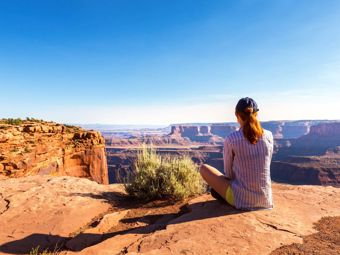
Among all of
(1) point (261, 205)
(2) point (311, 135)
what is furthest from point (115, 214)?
(2) point (311, 135)

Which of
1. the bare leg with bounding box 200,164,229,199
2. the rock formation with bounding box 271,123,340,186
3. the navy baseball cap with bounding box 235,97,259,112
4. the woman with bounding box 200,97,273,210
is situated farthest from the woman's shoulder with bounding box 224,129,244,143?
the rock formation with bounding box 271,123,340,186

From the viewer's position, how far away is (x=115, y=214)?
4625 millimetres

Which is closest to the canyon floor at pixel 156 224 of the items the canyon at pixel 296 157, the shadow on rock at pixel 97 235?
the shadow on rock at pixel 97 235

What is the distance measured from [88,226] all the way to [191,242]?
6.86 ft

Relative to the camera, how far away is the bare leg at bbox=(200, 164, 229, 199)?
3809 millimetres

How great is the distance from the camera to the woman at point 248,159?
3488mm

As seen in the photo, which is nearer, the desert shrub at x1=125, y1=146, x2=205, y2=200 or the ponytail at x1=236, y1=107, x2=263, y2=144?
the ponytail at x1=236, y1=107, x2=263, y2=144

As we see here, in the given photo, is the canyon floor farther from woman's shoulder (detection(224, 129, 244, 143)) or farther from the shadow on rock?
woman's shoulder (detection(224, 129, 244, 143))

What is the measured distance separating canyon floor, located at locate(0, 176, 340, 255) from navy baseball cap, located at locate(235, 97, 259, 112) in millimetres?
1346

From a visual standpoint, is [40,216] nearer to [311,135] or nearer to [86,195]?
[86,195]

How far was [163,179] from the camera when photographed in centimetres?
552

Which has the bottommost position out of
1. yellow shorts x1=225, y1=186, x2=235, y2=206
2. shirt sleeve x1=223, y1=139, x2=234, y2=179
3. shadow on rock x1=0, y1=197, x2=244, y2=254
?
shadow on rock x1=0, y1=197, x2=244, y2=254

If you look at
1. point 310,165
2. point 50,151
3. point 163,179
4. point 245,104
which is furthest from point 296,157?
point 245,104

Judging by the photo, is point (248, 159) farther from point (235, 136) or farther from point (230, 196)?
point (230, 196)
